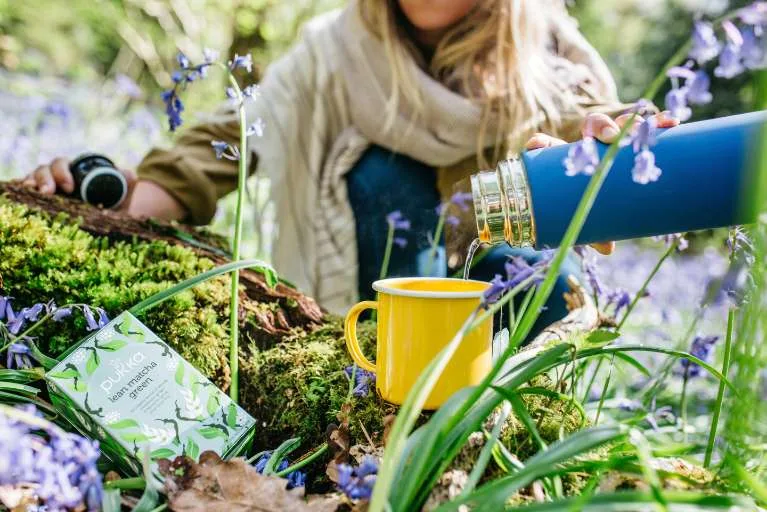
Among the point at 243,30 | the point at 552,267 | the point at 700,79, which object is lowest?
the point at 552,267

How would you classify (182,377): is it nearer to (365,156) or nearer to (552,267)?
(552,267)

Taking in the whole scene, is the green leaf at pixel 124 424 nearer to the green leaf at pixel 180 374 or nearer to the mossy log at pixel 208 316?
the green leaf at pixel 180 374

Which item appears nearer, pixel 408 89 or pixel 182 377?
pixel 182 377

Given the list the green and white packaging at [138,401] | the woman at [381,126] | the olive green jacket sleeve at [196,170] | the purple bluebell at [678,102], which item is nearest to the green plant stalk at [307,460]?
the green and white packaging at [138,401]

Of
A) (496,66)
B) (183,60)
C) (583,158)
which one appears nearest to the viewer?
(583,158)

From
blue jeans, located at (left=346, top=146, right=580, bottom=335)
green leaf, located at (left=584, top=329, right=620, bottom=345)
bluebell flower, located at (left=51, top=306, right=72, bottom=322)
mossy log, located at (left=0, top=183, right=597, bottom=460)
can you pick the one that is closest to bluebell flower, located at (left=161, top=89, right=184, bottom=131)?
mossy log, located at (left=0, top=183, right=597, bottom=460)

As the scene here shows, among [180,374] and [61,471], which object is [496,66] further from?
[61,471]

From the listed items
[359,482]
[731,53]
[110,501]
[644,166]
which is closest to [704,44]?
[731,53]

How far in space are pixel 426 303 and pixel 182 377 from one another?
0.42 meters

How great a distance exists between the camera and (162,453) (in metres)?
0.91

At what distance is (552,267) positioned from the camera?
2.35 feet

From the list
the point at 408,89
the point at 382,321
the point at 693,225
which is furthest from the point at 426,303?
the point at 408,89

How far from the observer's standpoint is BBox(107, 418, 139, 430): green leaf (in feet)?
2.97

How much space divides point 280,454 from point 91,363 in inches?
12.7
